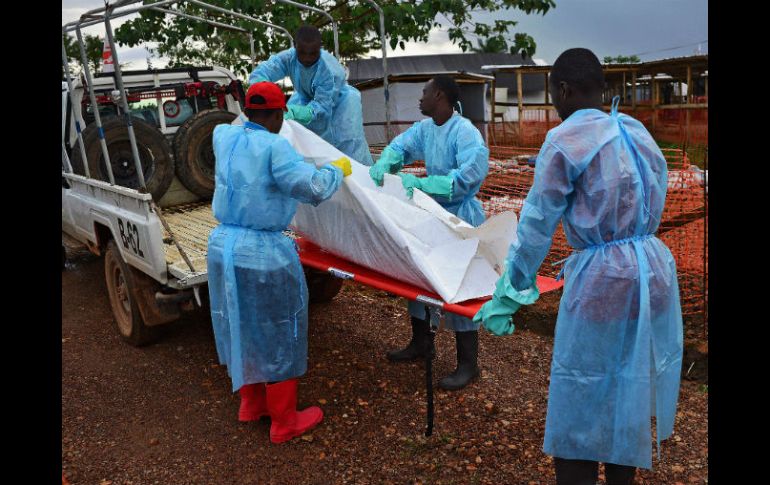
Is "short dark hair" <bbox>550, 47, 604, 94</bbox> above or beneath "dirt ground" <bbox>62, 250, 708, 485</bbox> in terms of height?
above

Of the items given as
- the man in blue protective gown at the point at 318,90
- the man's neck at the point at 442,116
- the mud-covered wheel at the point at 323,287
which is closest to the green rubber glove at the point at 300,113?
the man in blue protective gown at the point at 318,90

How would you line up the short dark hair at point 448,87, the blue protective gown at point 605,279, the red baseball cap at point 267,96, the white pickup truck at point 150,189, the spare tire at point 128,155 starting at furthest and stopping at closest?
the spare tire at point 128,155
the white pickup truck at point 150,189
the short dark hair at point 448,87
the red baseball cap at point 267,96
the blue protective gown at point 605,279

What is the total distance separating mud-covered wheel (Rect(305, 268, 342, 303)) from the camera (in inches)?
232

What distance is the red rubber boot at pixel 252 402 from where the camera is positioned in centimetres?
398

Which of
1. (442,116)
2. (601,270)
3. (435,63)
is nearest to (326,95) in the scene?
(442,116)

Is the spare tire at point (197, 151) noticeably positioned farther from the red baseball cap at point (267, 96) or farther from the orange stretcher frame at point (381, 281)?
the red baseball cap at point (267, 96)

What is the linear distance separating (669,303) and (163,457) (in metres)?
2.91

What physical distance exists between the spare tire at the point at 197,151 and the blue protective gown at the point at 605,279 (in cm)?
489

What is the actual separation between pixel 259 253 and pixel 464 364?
1.73 metres

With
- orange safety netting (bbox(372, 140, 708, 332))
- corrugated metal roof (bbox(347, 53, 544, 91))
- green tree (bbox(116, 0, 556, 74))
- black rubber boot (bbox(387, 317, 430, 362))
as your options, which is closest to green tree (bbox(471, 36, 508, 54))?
green tree (bbox(116, 0, 556, 74))

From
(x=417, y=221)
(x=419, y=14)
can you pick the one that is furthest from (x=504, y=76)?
(x=417, y=221)

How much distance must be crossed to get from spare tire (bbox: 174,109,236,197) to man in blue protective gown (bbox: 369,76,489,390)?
2957mm

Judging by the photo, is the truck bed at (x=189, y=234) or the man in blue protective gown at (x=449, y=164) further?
the truck bed at (x=189, y=234)

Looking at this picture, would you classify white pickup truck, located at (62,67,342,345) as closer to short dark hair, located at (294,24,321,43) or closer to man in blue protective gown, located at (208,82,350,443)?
man in blue protective gown, located at (208,82,350,443)
